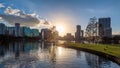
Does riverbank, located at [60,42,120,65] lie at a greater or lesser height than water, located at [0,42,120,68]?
greater

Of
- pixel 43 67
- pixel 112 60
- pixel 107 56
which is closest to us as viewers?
pixel 43 67

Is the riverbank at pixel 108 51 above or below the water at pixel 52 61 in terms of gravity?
above

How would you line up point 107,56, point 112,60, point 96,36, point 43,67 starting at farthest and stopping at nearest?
point 96,36 → point 107,56 → point 112,60 → point 43,67

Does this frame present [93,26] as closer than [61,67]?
No

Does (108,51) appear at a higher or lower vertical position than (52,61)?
higher

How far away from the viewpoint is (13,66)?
47.7 metres

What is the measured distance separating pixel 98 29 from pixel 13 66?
423 ft

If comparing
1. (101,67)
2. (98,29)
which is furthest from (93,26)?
(101,67)

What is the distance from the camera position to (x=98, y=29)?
169250 mm

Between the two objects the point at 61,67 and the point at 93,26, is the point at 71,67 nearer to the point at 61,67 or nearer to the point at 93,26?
the point at 61,67

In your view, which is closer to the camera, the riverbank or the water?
the water

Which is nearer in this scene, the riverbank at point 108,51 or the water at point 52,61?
the water at point 52,61

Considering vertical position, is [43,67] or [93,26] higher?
[93,26]

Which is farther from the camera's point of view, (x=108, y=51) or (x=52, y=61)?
(x=108, y=51)
